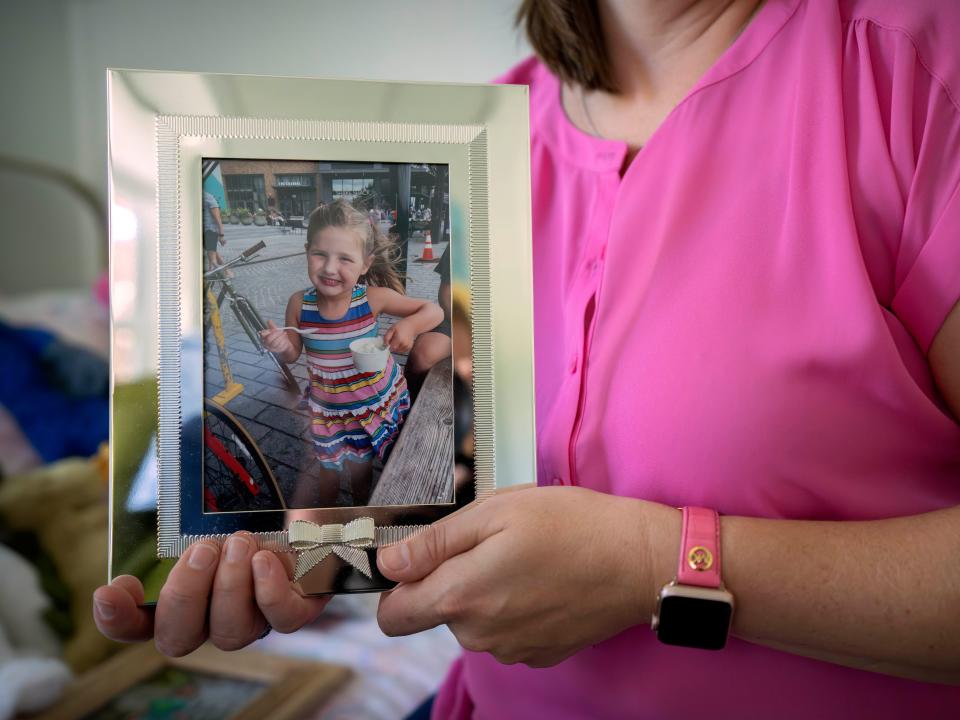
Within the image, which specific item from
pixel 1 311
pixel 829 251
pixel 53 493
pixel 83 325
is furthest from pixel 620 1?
pixel 1 311

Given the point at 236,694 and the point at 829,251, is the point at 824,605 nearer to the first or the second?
the point at 829,251

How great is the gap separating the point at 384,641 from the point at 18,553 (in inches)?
27.3

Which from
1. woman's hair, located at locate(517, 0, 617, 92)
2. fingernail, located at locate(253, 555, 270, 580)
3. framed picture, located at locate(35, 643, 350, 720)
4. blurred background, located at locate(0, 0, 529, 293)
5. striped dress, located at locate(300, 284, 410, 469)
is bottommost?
framed picture, located at locate(35, 643, 350, 720)

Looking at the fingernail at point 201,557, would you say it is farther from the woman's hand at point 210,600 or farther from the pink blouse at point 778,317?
the pink blouse at point 778,317

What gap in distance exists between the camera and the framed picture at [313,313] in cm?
54

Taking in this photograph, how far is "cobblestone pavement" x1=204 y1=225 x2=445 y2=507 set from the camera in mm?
548

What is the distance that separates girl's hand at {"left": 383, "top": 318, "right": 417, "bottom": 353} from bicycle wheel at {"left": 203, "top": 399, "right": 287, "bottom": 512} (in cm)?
13

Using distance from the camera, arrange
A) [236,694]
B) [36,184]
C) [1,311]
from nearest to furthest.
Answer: [236,694] < [1,311] < [36,184]

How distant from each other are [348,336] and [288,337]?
0.04m

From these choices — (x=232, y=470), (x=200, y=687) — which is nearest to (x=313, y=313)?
(x=232, y=470)

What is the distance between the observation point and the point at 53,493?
1.38 metres

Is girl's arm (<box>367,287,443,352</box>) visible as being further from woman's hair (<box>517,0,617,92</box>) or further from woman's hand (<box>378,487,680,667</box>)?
woman's hair (<box>517,0,617,92</box>)

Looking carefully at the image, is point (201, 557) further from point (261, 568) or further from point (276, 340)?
point (276, 340)

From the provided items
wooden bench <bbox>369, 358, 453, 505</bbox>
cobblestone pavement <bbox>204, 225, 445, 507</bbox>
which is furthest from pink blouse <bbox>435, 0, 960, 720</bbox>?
cobblestone pavement <bbox>204, 225, 445, 507</bbox>
